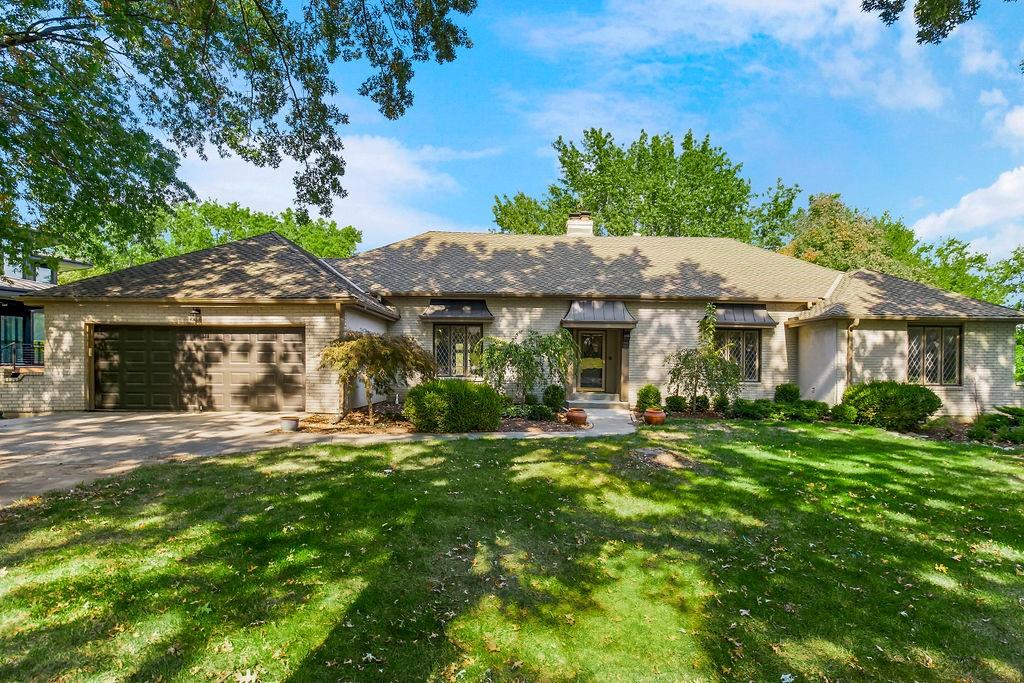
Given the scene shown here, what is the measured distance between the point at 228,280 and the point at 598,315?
448 inches

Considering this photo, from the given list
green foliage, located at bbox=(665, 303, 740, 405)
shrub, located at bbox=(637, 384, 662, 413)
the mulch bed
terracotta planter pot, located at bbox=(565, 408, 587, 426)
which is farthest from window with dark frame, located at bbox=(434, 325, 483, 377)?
green foliage, located at bbox=(665, 303, 740, 405)

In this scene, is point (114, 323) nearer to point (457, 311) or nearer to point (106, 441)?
point (106, 441)

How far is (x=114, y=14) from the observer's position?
32.3 feet

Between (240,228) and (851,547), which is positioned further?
(240,228)

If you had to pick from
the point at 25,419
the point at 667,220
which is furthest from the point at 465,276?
the point at 667,220

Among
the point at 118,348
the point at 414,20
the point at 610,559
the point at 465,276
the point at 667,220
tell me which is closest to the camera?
the point at 610,559

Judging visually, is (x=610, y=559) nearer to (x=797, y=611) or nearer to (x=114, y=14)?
(x=797, y=611)

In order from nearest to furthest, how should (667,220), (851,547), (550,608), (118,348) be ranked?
(550,608), (851,547), (118,348), (667,220)

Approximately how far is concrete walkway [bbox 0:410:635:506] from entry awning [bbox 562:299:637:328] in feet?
11.1

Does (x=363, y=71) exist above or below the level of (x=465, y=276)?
above

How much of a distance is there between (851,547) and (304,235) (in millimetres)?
46792

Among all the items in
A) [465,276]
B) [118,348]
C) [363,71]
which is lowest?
[118,348]

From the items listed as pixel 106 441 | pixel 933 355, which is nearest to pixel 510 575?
pixel 106 441

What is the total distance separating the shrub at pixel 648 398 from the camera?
556 inches
